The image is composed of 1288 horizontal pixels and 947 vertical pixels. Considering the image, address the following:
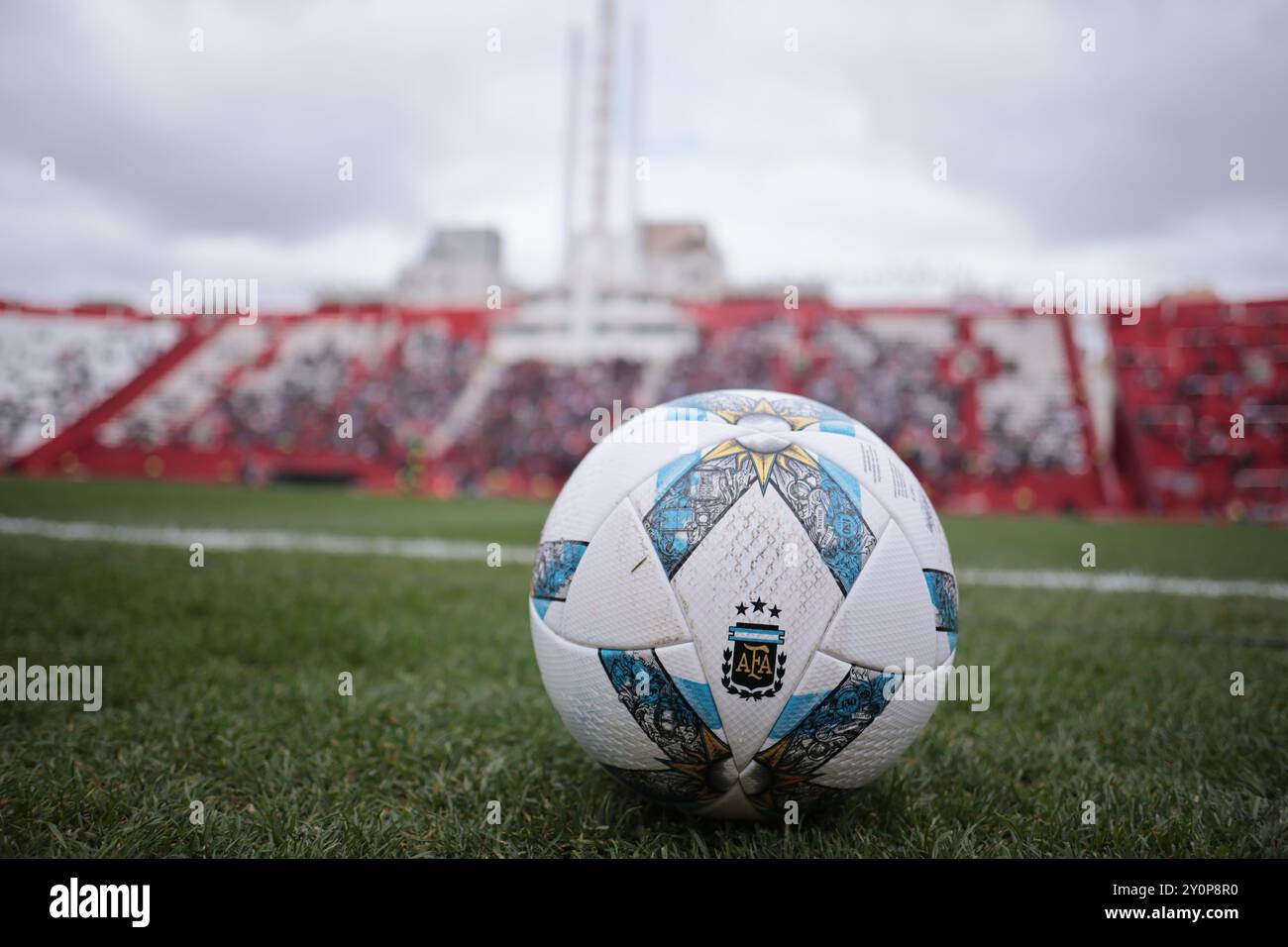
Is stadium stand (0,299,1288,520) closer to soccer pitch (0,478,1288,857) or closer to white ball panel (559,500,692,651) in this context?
soccer pitch (0,478,1288,857)

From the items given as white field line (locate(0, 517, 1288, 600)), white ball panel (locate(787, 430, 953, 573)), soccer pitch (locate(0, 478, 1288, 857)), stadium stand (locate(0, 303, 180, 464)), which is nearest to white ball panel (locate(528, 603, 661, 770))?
soccer pitch (locate(0, 478, 1288, 857))

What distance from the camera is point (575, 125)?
29359 millimetres

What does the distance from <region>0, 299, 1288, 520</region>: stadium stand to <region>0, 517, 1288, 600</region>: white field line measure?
1485cm

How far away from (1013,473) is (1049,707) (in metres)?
21.2

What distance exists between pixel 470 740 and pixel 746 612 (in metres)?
1.30

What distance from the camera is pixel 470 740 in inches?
109

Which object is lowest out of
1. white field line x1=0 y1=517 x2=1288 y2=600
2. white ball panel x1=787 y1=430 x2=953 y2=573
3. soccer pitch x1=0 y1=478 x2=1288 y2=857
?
soccer pitch x1=0 y1=478 x2=1288 y2=857

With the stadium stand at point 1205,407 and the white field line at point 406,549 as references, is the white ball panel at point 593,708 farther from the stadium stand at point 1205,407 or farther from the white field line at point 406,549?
the stadium stand at point 1205,407

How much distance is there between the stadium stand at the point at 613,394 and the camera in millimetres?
22812

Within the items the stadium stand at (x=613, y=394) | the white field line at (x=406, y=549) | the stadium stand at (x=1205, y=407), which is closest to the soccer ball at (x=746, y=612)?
the white field line at (x=406, y=549)

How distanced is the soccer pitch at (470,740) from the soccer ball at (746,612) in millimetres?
216

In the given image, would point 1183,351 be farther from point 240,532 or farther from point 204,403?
point 204,403

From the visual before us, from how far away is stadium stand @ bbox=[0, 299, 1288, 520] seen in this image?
22.8 meters
